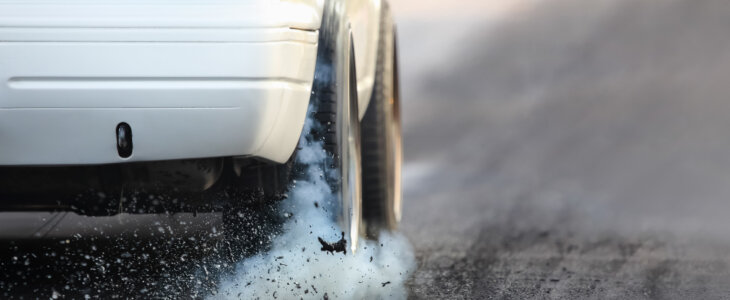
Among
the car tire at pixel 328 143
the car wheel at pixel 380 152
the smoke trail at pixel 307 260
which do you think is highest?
the car wheel at pixel 380 152

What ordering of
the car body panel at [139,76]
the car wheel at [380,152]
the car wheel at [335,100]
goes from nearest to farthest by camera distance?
the car body panel at [139,76]
the car wheel at [335,100]
the car wheel at [380,152]

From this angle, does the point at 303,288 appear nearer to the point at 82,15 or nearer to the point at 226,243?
the point at 226,243

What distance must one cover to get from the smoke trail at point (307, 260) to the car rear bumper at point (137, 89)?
1.26 ft

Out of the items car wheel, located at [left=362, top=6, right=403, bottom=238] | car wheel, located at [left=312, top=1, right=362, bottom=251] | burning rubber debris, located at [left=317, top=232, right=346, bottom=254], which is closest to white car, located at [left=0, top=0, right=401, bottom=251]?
car wheel, located at [left=312, top=1, right=362, bottom=251]

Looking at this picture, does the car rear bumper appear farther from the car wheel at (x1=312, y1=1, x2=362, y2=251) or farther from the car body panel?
the car wheel at (x1=312, y1=1, x2=362, y2=251)

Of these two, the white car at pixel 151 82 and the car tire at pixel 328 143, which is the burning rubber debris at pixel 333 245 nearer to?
the car tire at pixel 328 143

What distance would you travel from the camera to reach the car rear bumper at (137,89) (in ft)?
9.50

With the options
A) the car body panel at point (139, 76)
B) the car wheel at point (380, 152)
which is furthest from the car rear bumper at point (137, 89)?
the car wheel at point (380, 152)

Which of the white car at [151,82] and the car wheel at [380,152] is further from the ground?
the car wheel at [380,152]

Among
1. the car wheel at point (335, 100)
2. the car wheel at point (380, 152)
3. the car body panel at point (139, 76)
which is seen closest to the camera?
the car body panel at point (139, 76)

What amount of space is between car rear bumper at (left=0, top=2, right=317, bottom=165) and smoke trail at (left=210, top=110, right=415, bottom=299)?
1.26ft

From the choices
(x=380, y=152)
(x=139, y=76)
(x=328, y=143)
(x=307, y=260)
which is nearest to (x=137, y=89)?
(x=139, y=76)

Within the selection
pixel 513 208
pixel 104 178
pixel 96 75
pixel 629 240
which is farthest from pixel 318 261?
pixel 513 208

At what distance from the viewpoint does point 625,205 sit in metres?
7.25
